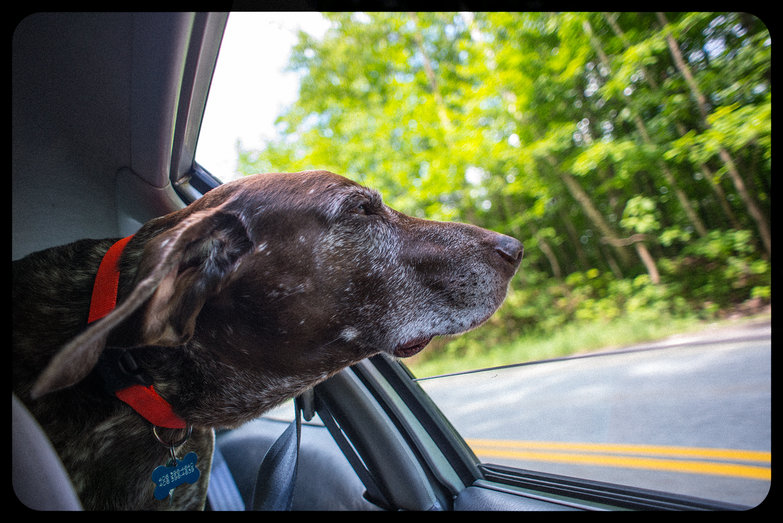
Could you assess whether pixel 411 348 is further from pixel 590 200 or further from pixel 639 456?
pixel 590 200

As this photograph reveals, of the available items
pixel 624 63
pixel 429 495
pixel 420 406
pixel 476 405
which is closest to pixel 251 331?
pixel 420 406

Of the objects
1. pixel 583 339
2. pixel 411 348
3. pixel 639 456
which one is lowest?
pixel 583 339

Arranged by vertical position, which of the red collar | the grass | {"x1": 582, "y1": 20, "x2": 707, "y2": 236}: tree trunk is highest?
the red collar

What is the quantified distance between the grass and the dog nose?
147 inches

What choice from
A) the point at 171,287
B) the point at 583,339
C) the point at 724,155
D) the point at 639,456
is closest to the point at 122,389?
the point at 171,287

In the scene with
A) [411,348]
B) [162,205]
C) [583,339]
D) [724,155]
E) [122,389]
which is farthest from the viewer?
[583,339]

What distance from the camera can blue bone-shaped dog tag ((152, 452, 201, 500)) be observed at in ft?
5.51

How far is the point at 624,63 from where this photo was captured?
6984 millimetres

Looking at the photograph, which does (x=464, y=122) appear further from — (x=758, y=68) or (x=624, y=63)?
(x=758, y=68)

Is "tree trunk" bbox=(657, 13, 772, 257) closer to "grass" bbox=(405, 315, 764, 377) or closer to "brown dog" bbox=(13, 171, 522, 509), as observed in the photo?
"grass" bbox=(405, 315, 764, 377)

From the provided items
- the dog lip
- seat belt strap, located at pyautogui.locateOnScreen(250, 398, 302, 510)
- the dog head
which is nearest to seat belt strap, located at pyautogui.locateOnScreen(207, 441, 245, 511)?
seat belt strap, located at pyautogui.locateOnScreen(250, 398, 302, 510)

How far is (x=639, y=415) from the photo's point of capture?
2459 mm

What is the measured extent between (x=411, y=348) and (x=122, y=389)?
1.17 m

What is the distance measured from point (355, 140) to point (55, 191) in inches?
330
